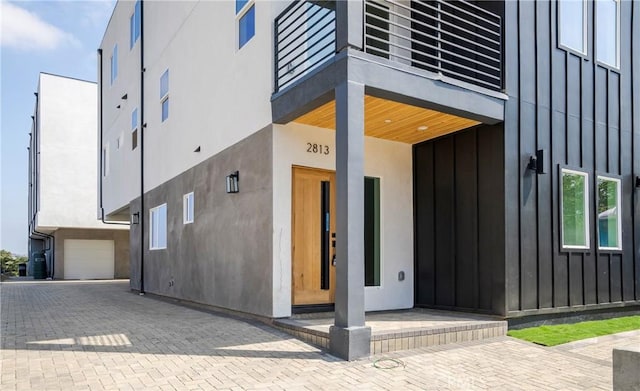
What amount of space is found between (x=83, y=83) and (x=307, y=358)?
26.0 meters

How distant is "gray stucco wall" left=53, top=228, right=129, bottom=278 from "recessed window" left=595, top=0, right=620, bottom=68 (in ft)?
79.6

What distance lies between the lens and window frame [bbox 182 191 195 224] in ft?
36.5

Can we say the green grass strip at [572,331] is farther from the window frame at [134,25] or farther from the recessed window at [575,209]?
the window frame at [134,25]

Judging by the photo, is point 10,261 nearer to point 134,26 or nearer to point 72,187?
point 72,187

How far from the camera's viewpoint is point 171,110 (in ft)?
41.1

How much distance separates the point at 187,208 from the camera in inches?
455

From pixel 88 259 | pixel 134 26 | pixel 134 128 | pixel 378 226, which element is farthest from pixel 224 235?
pixel 88 259

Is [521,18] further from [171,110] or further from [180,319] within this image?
[171,110]

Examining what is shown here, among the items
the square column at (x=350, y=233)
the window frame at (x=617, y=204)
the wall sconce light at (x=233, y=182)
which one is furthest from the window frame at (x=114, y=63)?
the window frame at (x=617, y=204)

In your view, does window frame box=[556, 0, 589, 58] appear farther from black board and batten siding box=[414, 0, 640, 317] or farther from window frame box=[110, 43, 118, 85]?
window frame box=[110, 43, 118, 85]

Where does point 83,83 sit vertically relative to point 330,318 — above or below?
above

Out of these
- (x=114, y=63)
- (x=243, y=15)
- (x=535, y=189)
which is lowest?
(x=535, y=189)

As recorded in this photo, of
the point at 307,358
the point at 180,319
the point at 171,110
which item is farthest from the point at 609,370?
the point at 171,110

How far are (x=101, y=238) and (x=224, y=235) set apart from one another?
20645 mm
